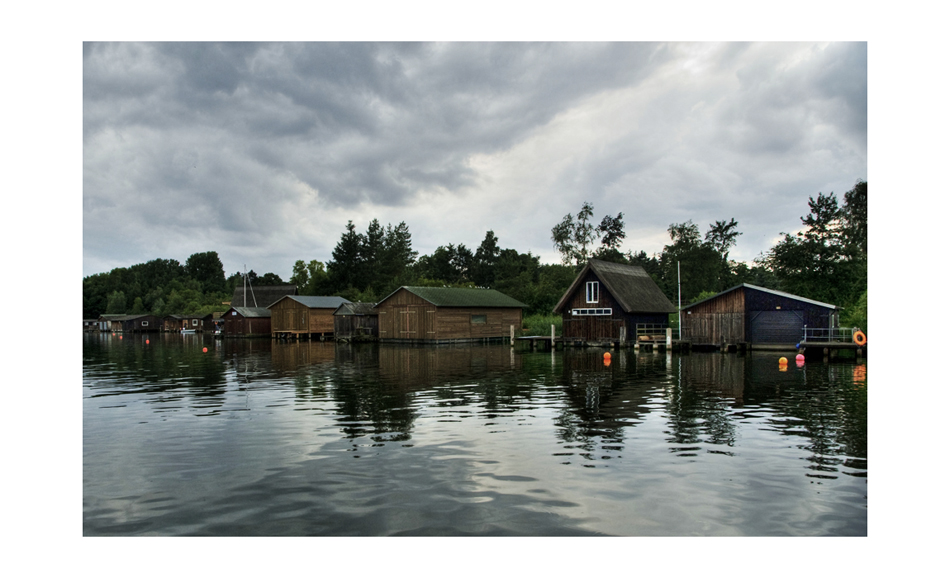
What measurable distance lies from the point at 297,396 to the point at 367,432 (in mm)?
7714

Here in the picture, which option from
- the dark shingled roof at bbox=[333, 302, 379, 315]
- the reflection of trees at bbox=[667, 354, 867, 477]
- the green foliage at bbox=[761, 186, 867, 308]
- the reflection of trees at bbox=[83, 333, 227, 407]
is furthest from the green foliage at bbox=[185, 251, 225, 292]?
the reflection of trees at bbox=[667, 354, 867, 477]

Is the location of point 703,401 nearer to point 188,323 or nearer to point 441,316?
point 441,316

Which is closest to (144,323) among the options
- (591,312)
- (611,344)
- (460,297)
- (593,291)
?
(460,297)

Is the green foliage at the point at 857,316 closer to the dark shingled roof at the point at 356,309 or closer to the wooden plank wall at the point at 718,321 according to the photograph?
the wooden plank wall at the point at 718,321

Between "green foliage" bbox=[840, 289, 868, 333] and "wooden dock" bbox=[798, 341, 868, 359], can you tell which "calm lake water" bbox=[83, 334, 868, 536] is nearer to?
"wooden dock" bbox=[798, 341, 868, 359]

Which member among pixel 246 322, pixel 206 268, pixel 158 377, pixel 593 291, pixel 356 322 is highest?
pixel 206 268

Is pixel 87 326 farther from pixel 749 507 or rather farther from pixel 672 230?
pixel 749 507

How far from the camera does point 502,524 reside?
28.5ft

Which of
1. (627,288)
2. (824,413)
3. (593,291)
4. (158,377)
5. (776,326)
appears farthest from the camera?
(627,288)

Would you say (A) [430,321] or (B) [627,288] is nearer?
(B) [627,288]

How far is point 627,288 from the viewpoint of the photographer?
52.1 meters

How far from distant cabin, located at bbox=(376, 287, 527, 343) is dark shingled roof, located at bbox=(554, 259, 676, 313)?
10.8 m

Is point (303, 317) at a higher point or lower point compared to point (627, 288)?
lower

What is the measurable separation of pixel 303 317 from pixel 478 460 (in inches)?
2632
